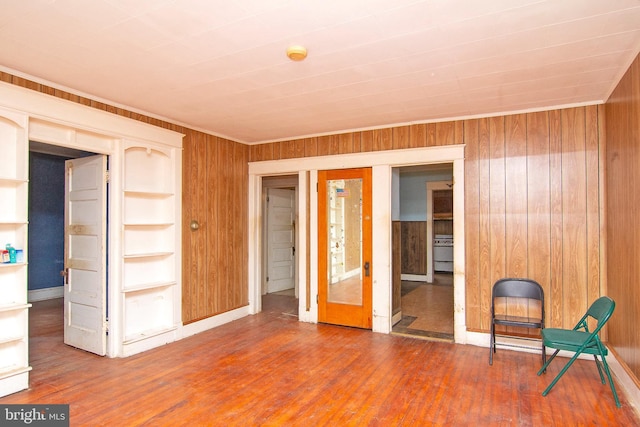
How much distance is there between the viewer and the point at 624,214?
303 cm

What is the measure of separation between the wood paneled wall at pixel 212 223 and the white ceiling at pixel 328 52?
838 millimetres

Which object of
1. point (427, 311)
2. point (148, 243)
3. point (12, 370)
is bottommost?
point (427, 311)

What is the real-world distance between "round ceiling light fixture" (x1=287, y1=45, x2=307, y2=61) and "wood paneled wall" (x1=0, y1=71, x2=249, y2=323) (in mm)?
2307

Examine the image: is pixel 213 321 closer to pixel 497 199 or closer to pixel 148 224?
pixel 148 224

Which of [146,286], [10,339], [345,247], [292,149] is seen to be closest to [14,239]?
[10,339]

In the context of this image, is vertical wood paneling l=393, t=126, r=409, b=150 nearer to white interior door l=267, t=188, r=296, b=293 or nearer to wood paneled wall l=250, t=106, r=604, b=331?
wood paneled wall l=250, t=106, r=604, b=331

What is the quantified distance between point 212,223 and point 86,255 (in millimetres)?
1495

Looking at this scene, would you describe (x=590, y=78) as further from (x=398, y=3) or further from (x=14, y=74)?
(x=14, y=74)

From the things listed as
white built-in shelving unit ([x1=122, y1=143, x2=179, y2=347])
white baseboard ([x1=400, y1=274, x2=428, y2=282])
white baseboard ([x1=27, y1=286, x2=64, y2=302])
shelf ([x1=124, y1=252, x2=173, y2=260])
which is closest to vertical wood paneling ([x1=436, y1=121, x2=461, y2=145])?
white built-in shelving unit ([x1=122, y1=143, x2=179, y2=347])

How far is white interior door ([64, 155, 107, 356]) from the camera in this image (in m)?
3.82

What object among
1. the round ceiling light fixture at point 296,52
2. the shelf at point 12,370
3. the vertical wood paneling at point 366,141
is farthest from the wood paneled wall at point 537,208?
the shelf at point 12,370

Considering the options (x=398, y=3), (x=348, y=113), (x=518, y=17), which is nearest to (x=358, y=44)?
(x=398, y=3)

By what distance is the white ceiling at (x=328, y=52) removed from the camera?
2115 millimetres

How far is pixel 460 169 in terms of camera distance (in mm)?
4242
